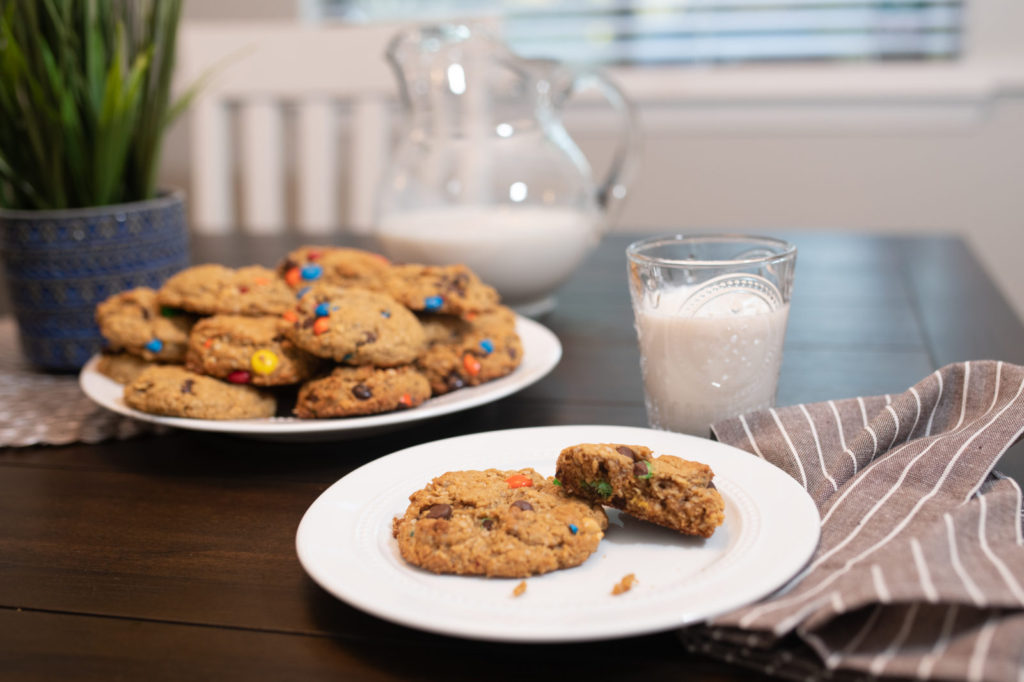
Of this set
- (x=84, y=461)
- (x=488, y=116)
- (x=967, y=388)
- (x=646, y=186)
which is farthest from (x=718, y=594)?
(x=646, y=186)

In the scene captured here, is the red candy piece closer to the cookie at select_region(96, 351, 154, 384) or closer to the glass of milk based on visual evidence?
the glass of milk

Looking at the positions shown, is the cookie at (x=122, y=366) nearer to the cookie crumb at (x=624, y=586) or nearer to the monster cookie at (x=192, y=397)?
the monster cookie at (x=192, y=397)

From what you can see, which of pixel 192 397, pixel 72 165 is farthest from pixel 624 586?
pixel 72 165

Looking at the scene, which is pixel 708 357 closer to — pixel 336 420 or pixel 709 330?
pixel 709 330

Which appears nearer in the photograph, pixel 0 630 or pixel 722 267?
pixel 0 630

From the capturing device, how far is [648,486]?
0.57 meters

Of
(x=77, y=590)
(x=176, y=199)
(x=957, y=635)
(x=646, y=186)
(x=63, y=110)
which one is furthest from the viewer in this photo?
(x=646, y=186)

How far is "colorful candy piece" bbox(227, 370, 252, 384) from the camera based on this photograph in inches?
31.0

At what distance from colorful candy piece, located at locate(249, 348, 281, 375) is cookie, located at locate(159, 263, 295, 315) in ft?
A: 0.25

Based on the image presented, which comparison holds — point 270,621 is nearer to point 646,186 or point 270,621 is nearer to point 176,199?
point 176,199

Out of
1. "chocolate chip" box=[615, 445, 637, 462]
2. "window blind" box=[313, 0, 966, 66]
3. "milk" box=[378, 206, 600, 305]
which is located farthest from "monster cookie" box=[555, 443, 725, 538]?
"window blind" box=[313, 0, 966, 66]

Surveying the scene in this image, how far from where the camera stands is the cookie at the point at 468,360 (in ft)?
2.71

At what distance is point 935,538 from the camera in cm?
53

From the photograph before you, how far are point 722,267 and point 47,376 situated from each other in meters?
0.72
